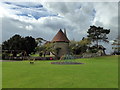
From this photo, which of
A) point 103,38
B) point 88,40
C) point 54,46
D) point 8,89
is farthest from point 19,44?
point 8,89

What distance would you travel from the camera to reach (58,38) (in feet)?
141

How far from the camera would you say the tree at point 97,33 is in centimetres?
4853

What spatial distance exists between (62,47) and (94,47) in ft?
43.7

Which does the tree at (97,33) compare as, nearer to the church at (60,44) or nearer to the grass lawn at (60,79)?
the church at (60,44)

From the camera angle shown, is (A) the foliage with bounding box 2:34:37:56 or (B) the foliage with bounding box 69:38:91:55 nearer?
(A) the foliage with bounding box 2:34:37:56

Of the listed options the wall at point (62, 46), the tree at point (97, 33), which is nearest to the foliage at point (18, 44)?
the wall at point (62, 46)

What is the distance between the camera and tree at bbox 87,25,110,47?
159ft

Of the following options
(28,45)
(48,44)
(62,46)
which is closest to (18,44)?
(28,45)

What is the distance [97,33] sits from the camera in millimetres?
48812

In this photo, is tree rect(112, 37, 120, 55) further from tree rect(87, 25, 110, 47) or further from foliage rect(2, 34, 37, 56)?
foliage rect(2, 34, 37, 56)

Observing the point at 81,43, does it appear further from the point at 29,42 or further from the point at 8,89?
the point at 8,89

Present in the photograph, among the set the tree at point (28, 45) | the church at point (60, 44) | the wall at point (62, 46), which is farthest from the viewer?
the wall at point (62, 46)

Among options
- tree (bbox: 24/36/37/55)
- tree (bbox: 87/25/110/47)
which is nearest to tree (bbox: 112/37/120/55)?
tree (bbox: 87/25/110/47)

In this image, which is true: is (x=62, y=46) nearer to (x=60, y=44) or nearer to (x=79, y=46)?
(x=60, y=44)
